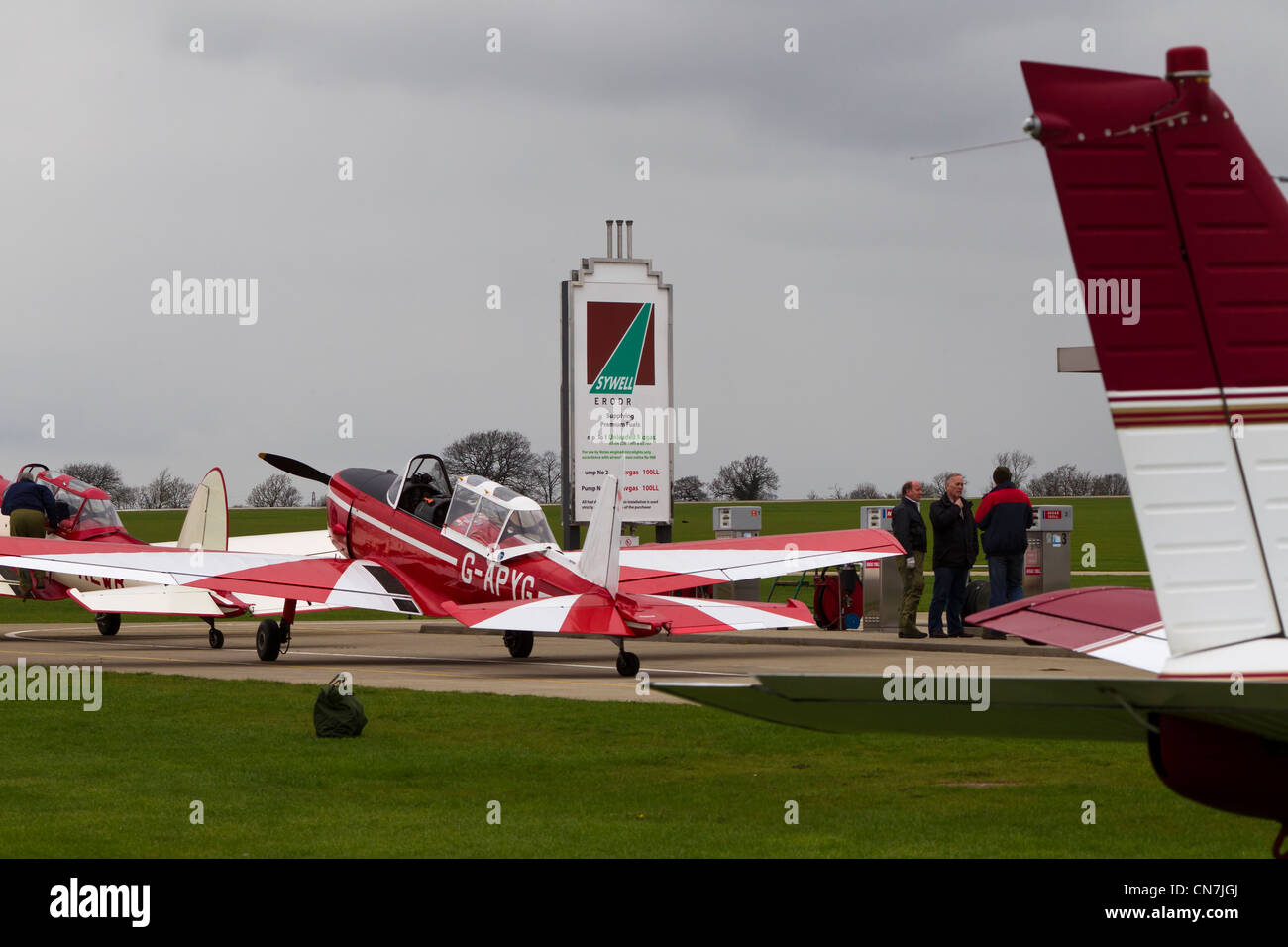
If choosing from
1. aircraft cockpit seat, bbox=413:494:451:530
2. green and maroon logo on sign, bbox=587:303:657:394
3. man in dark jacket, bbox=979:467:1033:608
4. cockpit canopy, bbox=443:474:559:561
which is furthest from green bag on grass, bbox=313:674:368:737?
green and maroon logo on sign, bbox=587:303:657:394

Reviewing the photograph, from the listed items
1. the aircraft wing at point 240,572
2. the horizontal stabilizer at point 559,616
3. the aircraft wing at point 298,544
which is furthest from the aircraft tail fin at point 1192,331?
the aircraft wing at point 298,544

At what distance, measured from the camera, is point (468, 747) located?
1145cm

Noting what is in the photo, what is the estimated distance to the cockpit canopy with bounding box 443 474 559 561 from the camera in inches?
699

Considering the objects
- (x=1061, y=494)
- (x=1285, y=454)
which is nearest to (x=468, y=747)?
(x=1285, y=454)

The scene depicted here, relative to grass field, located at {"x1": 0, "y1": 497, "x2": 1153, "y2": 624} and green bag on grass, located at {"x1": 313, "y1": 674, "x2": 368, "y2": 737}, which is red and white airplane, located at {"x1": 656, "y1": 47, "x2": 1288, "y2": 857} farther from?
grass field, located at {"x1": 0, "y1": 497, "x2": 1153, "y2": 624}

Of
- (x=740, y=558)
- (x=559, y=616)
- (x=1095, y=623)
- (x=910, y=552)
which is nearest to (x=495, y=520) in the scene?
(x=559, y=616)

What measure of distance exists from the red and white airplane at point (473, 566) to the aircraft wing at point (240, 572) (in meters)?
0.02

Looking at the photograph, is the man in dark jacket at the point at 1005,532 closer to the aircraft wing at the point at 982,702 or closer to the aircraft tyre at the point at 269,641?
the aircraft tyre at the point at 269,641

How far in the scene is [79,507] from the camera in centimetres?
2488

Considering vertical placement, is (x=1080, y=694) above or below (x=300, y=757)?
above

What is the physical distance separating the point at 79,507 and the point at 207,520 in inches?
105

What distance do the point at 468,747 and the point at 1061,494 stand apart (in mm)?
107038
